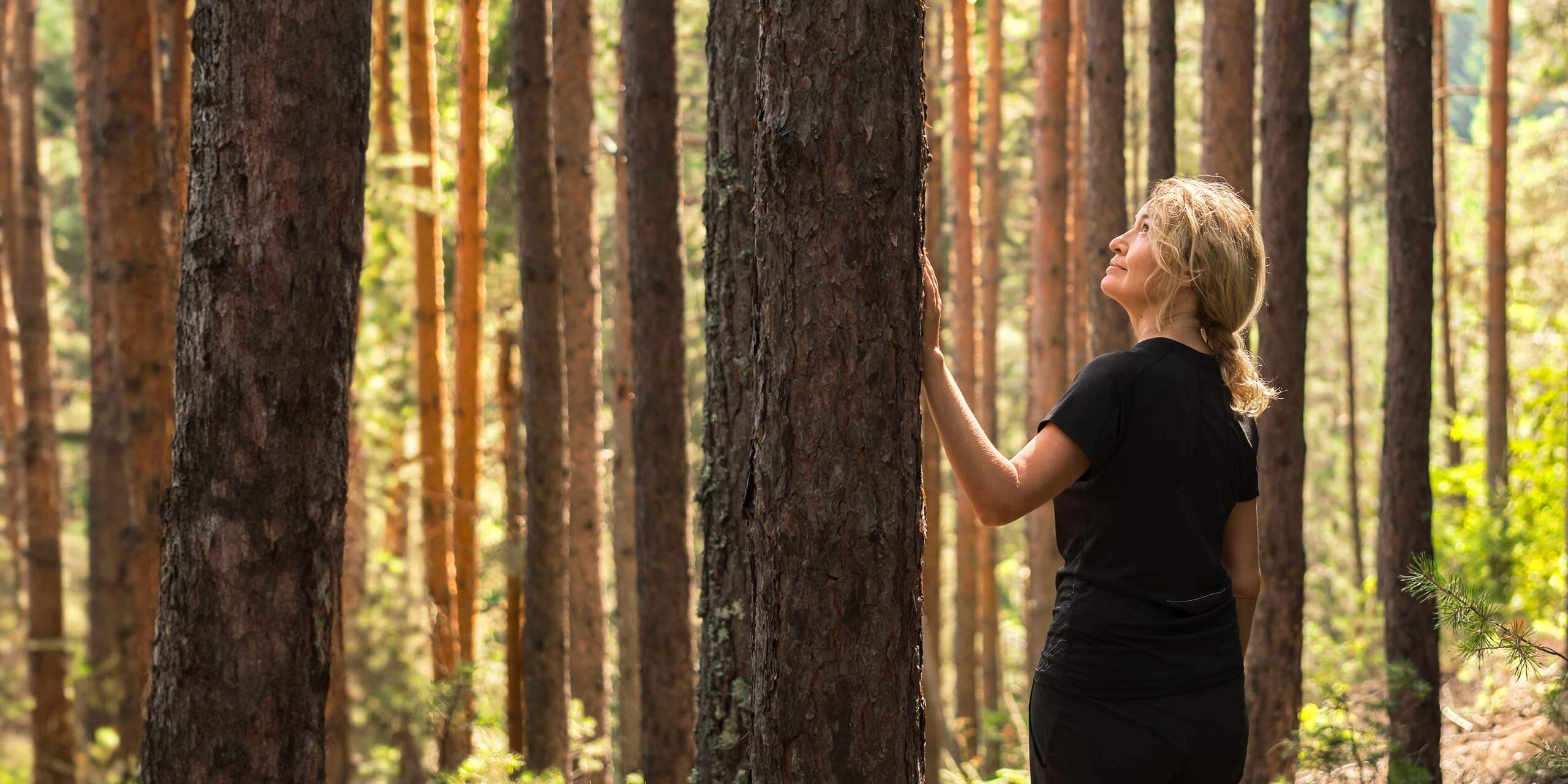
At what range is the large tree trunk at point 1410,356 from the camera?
704 cm

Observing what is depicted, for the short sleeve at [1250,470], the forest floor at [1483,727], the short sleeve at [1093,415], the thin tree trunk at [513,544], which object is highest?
the short sleeve at [1093,415]

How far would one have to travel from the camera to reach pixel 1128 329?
31.6ft

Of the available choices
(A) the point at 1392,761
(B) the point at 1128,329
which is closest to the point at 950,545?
(B) the point at 1128,329

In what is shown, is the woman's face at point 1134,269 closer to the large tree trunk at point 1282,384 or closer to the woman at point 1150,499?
the woman at point 1150,499

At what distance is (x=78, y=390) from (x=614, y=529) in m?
13.6

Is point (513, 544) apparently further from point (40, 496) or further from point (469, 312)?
point (40, 496)

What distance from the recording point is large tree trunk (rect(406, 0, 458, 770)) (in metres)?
10.8

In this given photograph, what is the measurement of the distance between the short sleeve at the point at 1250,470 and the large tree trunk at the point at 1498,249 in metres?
13.2

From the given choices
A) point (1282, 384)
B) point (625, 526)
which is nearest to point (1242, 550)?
point (1282, 384)

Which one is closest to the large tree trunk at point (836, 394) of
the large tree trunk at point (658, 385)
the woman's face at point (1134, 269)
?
the woman's face at point (1134, 269)

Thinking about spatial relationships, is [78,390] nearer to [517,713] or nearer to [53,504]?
[53,504]

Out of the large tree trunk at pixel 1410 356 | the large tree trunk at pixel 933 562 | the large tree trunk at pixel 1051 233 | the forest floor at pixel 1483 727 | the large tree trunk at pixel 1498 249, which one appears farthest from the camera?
the large tree trunk at pixel 1498 249

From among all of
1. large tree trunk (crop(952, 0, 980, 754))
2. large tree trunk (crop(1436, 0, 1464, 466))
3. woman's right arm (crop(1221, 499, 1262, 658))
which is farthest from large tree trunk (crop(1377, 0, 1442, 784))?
large tree trunk (crop(1436, 0, 1464, 466))

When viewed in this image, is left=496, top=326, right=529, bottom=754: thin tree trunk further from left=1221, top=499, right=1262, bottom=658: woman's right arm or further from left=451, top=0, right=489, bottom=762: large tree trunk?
left=1221, top=499, right=1262, bottom=658: woman's right arm
